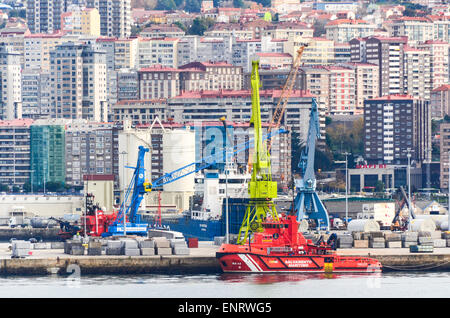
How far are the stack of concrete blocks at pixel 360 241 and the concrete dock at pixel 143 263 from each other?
4085 mm

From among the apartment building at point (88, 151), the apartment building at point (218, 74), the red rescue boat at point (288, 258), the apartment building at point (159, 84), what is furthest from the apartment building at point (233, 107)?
the red rescue boat at point (288, 258)

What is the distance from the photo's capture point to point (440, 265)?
248 ft

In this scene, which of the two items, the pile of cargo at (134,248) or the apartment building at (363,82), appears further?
the apartment building at (363,82)

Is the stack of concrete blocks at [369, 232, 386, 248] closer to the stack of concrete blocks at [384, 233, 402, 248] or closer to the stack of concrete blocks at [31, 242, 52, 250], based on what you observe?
the stack of concrete blocks at [384, 233, 402, 248]

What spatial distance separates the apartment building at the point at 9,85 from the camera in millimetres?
195000

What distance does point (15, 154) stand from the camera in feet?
541

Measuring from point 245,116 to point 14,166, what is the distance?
84.0ft

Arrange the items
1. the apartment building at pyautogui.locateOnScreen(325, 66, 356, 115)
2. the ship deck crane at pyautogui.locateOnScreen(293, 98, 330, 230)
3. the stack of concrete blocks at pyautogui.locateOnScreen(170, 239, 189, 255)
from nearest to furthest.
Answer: the stack of concrete blocks at pyautogui.locateOnScreen(170, 239, 189, 255)
the ship deck crane at pyautogui.locateOnScreen(293, 98, 330, 230)
the apartment building at pyautogui.locateOnScreen(325, 66, 356, 115)

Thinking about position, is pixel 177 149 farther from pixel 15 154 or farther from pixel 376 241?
pixel 376 241

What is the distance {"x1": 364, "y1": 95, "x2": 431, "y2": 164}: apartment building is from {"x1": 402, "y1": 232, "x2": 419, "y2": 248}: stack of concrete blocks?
3300 inches

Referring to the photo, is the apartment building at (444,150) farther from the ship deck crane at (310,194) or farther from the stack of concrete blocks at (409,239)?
the stack of concrete blocks at (409,239)

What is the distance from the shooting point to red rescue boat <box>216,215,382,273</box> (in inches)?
2862

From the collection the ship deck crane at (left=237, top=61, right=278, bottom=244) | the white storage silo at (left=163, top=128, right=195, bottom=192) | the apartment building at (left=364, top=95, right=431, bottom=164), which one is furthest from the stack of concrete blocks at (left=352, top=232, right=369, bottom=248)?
the apartment building at (left=364, top=95, right=431, bottom=164)
